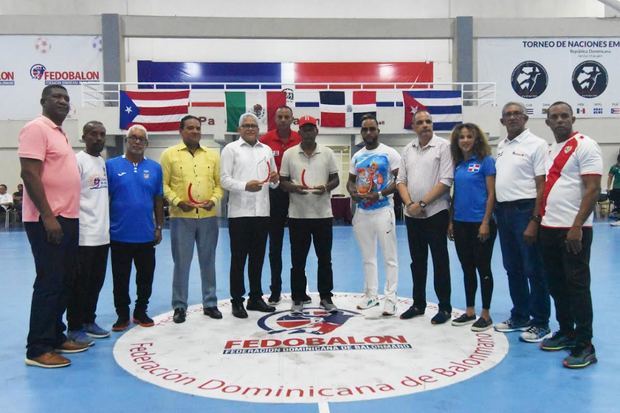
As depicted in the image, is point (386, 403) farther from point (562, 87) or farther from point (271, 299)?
point (562, 87)

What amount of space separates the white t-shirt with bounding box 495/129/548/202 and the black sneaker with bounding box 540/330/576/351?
1.02m

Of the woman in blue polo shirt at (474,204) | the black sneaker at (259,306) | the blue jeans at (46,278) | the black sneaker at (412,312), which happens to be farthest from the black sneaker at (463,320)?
the blue jeans at (46,278)

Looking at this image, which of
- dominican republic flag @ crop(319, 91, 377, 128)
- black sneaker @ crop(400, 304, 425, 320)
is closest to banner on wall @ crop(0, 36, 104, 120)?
dominican republic flag @ crop(319, 91, 377, 128)

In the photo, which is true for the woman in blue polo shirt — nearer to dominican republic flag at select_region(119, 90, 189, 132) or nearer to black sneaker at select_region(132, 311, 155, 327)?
black sneaker at select_region(132, 311, 155, 327)

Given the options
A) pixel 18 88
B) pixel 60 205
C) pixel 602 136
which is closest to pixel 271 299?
pixel 60 205

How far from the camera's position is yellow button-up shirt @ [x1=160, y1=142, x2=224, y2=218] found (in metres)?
4.32

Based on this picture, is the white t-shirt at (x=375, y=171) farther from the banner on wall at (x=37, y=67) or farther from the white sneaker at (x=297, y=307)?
the banner on wall at (x=37, y=67)

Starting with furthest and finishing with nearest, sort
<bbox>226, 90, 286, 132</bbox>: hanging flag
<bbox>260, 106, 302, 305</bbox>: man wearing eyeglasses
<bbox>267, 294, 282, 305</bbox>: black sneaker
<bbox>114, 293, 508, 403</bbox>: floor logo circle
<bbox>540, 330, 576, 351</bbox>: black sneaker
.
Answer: <bbox>226, 90, 286, 132</bbox>: hanging flag
<bbox>267, 294, 282, 305</bbox>: black sneaker
<bbox>260, 106, 302, 305</bbox>: man wearing eyeglasses
<bbox>540, 330, 576, 351</bbox>: black sneaker
<bbox>114, 293, 508, 403</bbox>: floor logo circle

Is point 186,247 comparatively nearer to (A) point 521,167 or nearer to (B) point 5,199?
(A) point 521,167

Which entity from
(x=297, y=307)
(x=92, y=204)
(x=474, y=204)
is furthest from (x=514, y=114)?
(x=92, y=204)

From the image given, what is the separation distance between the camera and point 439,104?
1241cm

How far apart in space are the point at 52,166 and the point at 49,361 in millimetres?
1298

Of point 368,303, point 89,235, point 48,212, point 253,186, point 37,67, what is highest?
point 37,67

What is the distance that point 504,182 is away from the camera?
3797 mm
